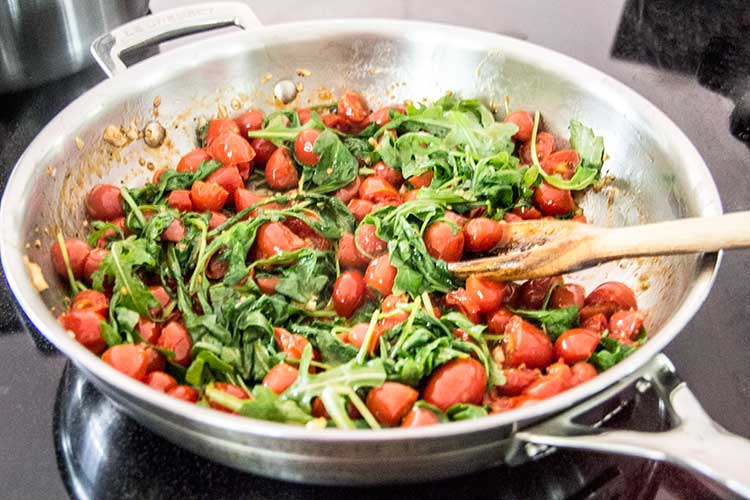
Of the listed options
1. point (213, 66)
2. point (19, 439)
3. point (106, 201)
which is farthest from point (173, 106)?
point (19, 439)

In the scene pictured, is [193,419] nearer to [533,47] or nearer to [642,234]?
[642,234]

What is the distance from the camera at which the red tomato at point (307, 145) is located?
6.37 feet

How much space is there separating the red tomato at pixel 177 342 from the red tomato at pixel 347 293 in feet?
1.01

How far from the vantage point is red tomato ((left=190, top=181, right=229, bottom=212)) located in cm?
185

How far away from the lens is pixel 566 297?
5.37ft

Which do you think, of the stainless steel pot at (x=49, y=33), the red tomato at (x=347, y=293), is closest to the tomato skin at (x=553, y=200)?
the red tomato at (x=347, y=293)

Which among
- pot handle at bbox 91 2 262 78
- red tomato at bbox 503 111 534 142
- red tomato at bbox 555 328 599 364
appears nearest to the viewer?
red tomato at bbox 555 328 599 364

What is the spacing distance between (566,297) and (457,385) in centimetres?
40

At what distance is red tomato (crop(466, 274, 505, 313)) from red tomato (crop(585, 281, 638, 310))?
0.20 metres

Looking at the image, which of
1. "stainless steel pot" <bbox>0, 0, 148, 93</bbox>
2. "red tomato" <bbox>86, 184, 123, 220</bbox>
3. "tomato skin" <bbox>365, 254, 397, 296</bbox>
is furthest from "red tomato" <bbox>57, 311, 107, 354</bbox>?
"stainless steel pot" <bbox>0, 0, 148, 93</bbox>

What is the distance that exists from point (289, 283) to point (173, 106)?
60 cm

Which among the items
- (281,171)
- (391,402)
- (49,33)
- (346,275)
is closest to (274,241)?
(346,275)

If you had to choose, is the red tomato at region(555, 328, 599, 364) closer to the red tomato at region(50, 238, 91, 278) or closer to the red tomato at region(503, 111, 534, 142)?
the red tomato at region(503, 111, 534, 142)

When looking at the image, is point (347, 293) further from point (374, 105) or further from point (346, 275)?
point (374, 105)
